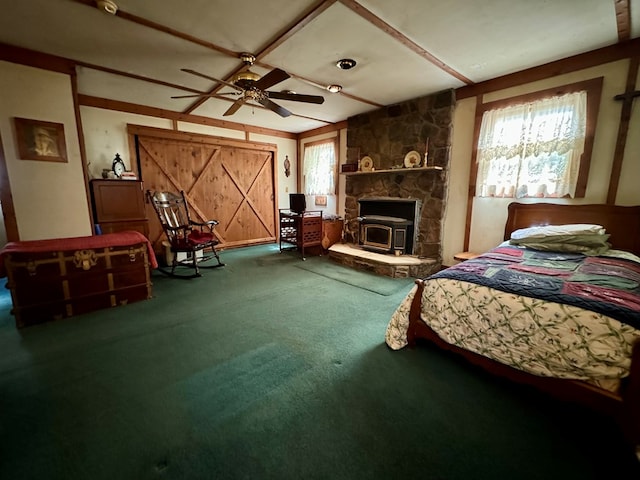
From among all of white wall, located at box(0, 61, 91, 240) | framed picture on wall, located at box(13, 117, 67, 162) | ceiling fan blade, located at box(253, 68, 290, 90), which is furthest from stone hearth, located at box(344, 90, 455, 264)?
framed picture on wall, located at box(13, 117, 67, 162)

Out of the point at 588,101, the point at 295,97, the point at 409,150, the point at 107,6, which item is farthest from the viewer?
the point at 409,150

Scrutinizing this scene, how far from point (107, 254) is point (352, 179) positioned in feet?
12.7

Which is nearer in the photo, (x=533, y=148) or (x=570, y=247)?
(x=570, y=247)

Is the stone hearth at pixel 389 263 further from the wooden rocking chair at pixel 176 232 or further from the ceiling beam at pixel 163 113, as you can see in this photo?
the ceiling beam at pixel 163 113

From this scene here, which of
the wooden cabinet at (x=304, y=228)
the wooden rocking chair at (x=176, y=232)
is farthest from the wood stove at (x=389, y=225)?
the wooden rocking chair at (x=176, y=232)

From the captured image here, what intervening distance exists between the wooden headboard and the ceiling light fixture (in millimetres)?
2506

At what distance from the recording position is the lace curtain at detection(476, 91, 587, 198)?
9.02 feet

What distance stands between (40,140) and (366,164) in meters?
4.30

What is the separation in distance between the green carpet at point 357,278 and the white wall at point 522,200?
1080 millimetres

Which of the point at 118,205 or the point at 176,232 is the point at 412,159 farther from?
the point at 118,205

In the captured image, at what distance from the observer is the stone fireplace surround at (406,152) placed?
3.73 metres

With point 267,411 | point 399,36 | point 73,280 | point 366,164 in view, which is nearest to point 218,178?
point 366,164

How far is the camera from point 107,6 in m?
1.91

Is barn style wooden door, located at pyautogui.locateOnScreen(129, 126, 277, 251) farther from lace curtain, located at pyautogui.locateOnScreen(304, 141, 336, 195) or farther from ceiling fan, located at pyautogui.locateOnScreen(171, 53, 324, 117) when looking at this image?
ceiling fan, located at pyautogui.locateOnScreen(171, 53, 324, 117)
